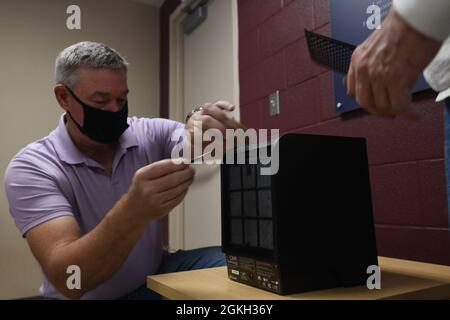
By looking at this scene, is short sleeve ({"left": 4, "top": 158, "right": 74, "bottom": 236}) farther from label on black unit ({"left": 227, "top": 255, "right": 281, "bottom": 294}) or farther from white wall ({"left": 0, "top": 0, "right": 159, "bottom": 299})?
white wall ({"left": 0, "top": 0, "right": 159, "bottom": 299})

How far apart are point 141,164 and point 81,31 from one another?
1.81m

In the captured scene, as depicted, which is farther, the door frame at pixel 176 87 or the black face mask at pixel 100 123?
the door frame at pixel 176 87

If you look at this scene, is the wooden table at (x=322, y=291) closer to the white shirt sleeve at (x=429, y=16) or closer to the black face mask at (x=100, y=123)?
the white shirt sleeve at (x=429, y=16)

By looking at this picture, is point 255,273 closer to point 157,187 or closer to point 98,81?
point 157,187

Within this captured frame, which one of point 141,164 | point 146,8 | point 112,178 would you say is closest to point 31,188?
point 112,178

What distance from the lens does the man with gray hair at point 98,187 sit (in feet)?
2.79

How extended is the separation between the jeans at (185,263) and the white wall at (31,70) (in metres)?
1.59

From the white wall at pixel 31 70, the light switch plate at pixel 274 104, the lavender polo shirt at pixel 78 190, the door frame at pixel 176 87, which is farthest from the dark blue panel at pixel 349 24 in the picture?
the white wall at pixel 31 70

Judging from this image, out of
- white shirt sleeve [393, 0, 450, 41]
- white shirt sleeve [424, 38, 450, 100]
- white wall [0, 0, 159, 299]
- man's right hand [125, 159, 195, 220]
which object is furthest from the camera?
white wall [0, 0, 159, 299]

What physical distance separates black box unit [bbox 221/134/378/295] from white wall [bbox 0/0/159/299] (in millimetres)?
2145

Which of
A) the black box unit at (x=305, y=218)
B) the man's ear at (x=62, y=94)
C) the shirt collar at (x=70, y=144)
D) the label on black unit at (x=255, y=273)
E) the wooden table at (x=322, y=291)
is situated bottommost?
the wooden table at (x=322, y=291)

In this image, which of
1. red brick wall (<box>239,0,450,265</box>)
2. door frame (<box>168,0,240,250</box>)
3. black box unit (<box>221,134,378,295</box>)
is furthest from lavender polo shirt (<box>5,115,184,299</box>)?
door frame (<box>168,0,240,250</box>)

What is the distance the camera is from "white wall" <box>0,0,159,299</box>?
2.44 meters

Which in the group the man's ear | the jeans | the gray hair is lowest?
the jeans
